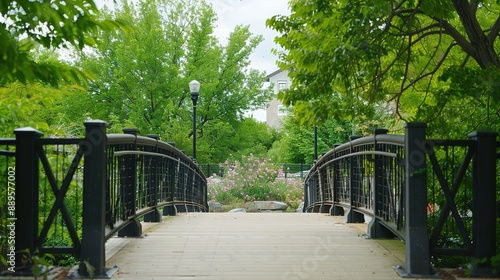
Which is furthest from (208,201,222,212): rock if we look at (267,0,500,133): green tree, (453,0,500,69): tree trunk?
(453,0,500,69): tree trunk

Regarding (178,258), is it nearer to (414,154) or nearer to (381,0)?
(414,154)

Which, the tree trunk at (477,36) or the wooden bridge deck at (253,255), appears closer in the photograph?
the wooden bridge deck at (253,255)

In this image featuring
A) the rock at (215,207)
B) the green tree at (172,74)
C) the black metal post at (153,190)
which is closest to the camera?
the black metal post at (153,190)

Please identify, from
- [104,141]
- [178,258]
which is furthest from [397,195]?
[104,141]

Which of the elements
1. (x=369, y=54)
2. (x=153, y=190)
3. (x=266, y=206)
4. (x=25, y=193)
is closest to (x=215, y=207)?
(x=266, y=206)

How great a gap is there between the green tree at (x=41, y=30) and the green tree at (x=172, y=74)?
27.9 metres

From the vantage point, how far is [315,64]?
8.67 metres

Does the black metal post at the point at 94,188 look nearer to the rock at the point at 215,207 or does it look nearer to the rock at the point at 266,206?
the rock at the point at 266,206

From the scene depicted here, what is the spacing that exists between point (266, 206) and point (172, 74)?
601 inches

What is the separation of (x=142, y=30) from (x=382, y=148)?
30891 mm

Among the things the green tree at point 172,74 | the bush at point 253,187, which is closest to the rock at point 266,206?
the bush at point 253,187

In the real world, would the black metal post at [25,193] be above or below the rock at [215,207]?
above

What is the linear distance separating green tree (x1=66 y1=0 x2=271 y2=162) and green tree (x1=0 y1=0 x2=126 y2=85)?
27.9 metres

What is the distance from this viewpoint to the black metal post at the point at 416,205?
5488 mm
